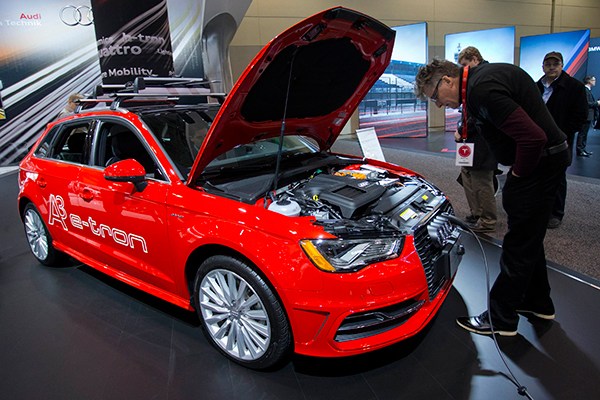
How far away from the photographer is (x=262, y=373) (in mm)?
2039

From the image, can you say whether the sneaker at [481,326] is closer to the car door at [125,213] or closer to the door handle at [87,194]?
the car door at [125,213]

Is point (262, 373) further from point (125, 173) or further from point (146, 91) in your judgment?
point (146, 91)

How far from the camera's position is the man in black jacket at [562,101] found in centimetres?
369

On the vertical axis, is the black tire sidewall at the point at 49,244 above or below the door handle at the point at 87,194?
below

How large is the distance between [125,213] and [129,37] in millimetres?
5853

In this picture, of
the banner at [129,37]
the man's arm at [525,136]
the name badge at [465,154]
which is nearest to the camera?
the man's arm at [525,136]

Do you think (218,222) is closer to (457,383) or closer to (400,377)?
(400,377)

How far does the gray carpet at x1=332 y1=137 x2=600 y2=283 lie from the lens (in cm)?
314

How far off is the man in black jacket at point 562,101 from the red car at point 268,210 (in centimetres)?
190

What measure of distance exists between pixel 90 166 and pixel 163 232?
36.0 inches

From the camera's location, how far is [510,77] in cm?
187

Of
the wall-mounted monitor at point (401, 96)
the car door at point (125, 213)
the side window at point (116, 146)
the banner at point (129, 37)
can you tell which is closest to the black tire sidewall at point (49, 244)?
the car door at point (125, 213)

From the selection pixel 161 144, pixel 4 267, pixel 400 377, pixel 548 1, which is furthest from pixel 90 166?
pixel 548 1

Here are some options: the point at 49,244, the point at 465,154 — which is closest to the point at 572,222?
the point at 465,154
